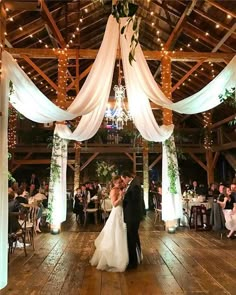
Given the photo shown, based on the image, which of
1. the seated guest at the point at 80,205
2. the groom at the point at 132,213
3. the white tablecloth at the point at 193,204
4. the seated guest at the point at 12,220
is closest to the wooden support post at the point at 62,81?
the seated guest at the point at 80,205

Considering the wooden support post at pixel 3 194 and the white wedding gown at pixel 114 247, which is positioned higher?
the wooden support post at pixel 3 194

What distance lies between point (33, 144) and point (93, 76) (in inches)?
441

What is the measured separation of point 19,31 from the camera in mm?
9039

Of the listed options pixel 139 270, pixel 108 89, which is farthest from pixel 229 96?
pixel 139 270

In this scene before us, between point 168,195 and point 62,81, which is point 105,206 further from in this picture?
point 62,81

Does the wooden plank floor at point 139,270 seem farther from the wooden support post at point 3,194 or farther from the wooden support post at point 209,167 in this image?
the wooden support post at point 209,167

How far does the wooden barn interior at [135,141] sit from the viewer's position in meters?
4.23

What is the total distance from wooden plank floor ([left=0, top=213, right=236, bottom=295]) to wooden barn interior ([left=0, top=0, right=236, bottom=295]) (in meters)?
0.01

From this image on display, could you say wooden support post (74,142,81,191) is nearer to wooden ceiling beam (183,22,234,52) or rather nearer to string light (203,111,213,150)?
string light (203,111,213,150)

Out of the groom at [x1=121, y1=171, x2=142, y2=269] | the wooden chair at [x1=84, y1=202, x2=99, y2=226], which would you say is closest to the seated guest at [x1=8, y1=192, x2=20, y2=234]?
the groom at [x1=121, y1=171, x2=142, y2=269]

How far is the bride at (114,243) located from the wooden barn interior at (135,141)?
0.22 m

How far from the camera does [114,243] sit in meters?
4.86

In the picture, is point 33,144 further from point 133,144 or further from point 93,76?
point 93,76

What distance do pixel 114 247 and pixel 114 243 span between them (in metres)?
0.06
